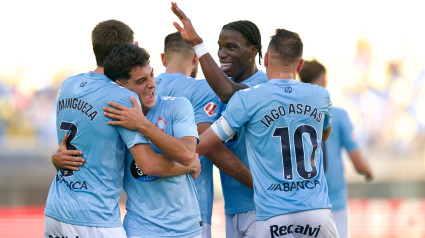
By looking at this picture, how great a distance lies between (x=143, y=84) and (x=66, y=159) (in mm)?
645

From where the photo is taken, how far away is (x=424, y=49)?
1945 cm

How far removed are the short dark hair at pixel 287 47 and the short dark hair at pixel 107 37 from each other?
100cm

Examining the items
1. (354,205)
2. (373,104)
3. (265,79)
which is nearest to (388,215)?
(354,205)

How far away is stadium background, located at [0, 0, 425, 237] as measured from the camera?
51.7ft

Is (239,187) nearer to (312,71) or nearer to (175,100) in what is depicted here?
(175,100)

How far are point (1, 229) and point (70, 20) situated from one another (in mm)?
8358

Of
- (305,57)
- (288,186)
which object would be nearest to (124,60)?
(288,186)

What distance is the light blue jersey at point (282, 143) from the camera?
13.3ft

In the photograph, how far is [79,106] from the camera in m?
3.79

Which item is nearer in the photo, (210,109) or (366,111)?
(210,109)

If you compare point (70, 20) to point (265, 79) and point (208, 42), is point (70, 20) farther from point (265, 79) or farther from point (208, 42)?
point (265, 79)

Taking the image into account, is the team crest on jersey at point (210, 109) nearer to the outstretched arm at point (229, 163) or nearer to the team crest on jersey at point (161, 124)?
the outstretched arm at point (229, 163)

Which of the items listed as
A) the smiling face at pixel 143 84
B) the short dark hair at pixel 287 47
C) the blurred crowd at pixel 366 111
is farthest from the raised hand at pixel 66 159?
the blurred crowd at pixel 366 111

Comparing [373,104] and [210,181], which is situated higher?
[373,104]
